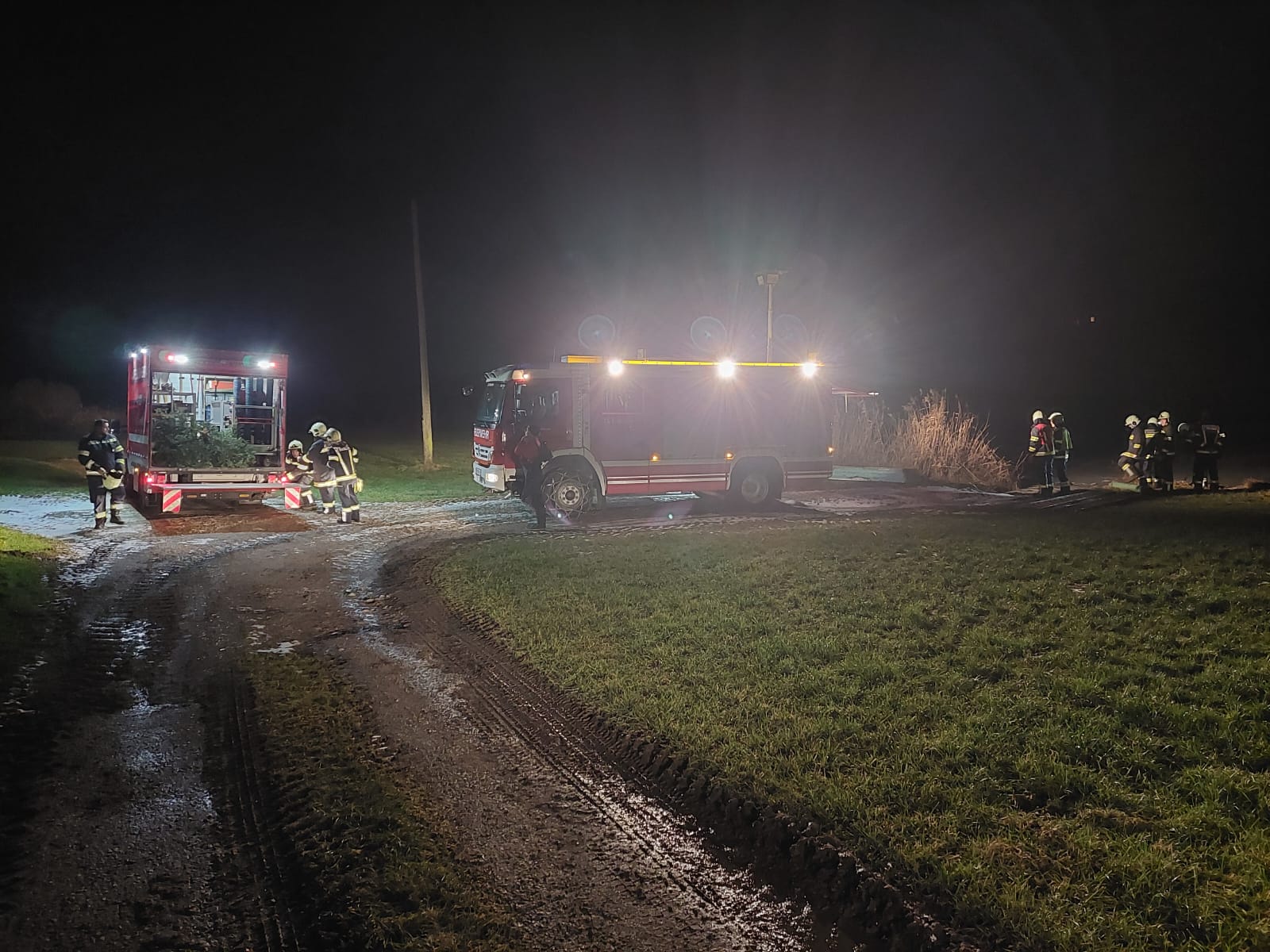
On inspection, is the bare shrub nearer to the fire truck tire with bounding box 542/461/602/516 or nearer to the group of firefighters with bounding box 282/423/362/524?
the fire truck tire with bounding box 542/461/602/516

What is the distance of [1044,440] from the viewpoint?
1727cm

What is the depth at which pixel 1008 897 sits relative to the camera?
3.15 metres

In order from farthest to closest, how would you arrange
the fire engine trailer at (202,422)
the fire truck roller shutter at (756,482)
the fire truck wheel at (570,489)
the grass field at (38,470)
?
the grass field at (38,470)
the fire truck roller shutter at (756,482)
the fire truck wheel at (570,489)
the fire engine trailer at (202,422)

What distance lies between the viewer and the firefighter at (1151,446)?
17.0 m

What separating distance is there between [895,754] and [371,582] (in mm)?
6440

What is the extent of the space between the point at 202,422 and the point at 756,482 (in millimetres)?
9977

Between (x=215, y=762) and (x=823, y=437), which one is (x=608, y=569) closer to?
(x=215, y=762)

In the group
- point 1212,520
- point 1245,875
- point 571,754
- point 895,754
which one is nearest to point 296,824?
point 571,754

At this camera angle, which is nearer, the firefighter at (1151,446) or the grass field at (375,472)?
the firefighter at (1151,446)

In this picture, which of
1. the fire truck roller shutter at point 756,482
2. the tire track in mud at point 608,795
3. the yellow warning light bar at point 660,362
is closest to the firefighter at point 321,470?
the yellow warning light bar at point 660,362

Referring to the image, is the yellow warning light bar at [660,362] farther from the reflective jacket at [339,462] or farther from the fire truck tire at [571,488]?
the reflective jacket at [339,462]

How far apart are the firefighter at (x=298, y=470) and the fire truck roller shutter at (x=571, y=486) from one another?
Result: 12.5 feet

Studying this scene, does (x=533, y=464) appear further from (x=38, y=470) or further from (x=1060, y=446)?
(x=38, y=470)

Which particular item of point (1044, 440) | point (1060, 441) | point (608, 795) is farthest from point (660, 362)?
point (608, 795)
